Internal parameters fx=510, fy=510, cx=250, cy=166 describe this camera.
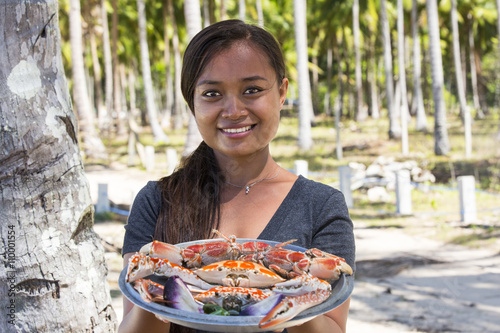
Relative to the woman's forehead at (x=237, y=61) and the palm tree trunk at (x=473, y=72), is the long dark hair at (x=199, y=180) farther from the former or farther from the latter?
the palm tree trunk at (x=473, y=72)

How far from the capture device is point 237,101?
205 cm

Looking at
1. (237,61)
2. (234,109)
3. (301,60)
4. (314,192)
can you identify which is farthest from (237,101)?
(301,60)

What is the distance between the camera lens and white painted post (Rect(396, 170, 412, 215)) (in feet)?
34.7

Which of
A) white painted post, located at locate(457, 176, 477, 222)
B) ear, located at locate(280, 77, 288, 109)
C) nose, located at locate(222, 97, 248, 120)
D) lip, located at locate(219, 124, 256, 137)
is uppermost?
ear, located at locate(280, 77, 288, 109)

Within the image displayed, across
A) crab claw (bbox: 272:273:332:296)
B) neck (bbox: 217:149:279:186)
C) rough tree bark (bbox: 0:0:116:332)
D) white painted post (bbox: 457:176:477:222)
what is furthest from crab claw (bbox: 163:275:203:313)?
white painted post (bbox: 457:176:477:222)

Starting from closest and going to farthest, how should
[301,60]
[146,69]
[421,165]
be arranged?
[421,165], [301,60], [146,69]

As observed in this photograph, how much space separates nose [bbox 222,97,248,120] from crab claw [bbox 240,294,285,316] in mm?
804

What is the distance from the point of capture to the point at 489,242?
8.74 m

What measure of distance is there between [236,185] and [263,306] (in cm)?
95

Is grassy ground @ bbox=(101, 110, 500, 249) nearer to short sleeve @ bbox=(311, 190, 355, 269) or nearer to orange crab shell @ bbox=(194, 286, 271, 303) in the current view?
short sleeve @ bbox=(311, 190, 355, 269)

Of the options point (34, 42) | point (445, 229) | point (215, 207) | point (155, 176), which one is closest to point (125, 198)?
point (155, 176)

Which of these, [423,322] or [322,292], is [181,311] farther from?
[423,322]

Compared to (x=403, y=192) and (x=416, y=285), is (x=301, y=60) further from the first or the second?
(x=416, y=285)

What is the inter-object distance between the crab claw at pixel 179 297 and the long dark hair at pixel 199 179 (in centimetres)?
65
